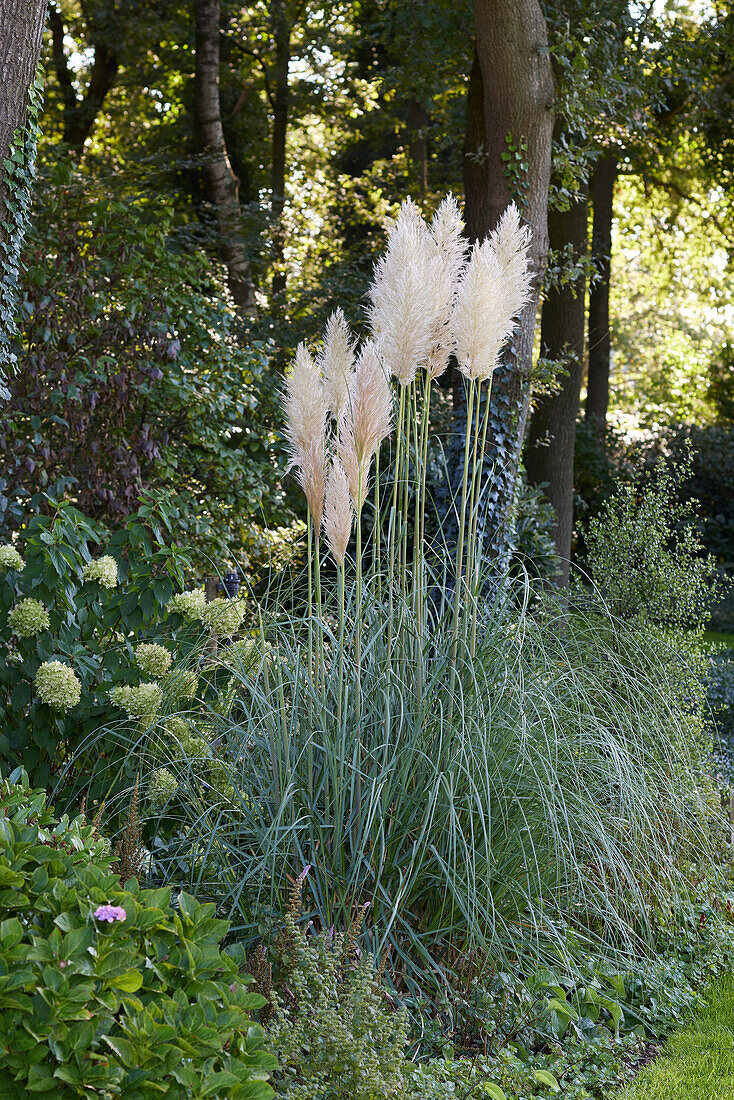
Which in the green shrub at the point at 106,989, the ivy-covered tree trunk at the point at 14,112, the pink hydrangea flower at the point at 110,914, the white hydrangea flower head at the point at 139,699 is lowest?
the green shrub at the point at 106,989

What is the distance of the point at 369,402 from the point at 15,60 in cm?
229

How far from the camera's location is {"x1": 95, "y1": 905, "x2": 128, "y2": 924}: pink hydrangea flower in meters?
1.73

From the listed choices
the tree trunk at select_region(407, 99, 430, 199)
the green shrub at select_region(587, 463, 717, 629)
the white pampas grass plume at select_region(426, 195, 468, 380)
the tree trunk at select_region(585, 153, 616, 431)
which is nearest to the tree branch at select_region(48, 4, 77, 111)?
the tree trunk at select_region(407, 99, 430, 199)

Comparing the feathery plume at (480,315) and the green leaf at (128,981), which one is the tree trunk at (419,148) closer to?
the feathery plume at (480,315)

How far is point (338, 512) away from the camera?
121 inches

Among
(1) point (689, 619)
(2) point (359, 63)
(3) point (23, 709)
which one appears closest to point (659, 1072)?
(3) point (23, 709)

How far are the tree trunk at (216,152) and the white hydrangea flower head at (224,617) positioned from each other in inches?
285

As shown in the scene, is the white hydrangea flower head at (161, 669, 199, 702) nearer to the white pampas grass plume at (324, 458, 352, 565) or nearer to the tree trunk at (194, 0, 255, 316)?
the white pampas grass plume at (324, 458, 352, 565)

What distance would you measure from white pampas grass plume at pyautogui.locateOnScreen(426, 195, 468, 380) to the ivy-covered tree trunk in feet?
5.87

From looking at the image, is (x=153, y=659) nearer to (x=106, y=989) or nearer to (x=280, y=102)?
(x=106, y=989)

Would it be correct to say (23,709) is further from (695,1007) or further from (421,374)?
(695,1007)

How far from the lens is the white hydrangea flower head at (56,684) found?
314cm

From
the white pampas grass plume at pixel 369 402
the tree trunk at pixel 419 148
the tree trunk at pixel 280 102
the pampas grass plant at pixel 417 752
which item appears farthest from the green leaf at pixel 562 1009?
Result: the tree trunk at pixel 280 102

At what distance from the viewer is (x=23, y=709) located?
11.2 ft
